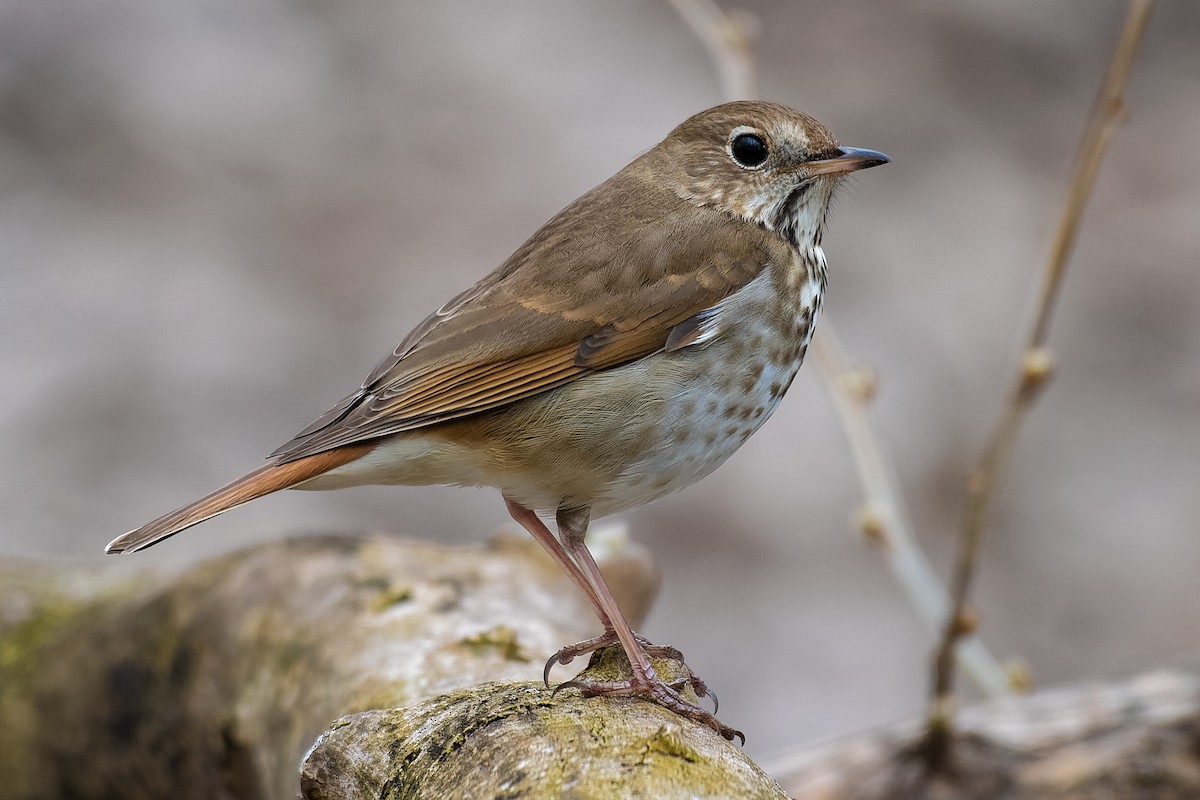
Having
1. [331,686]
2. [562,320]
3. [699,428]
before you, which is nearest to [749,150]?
[562,320]

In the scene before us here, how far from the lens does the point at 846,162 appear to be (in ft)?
10.5

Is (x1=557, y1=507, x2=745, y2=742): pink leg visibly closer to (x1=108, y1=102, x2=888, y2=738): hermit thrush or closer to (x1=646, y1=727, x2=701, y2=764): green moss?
(x1=108, y1=102, x2=888, y2=738): hermit thrush

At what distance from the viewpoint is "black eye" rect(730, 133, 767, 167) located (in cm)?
327

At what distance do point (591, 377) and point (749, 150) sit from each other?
68cm

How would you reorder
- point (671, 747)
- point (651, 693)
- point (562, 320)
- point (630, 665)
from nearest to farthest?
point (671, 747) < point (651, 693) < point (630, 665) < point (562, 320)

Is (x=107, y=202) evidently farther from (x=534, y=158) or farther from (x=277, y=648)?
(x=277, y=648)

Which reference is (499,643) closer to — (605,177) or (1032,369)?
(1032,369)

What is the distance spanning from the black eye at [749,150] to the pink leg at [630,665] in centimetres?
86

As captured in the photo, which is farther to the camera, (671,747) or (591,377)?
(591,377)

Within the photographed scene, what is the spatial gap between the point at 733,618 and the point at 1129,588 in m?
1.71

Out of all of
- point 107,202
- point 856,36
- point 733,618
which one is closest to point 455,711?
point 733,618

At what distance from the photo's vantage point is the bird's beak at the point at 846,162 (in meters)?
3.17

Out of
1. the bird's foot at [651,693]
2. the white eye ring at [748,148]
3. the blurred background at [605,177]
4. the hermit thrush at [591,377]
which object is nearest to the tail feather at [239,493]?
the hermit thrush at [591,377]

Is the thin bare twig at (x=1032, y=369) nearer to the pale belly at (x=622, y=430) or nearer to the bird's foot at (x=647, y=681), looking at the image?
the pale belly at (x=622, y=430)
